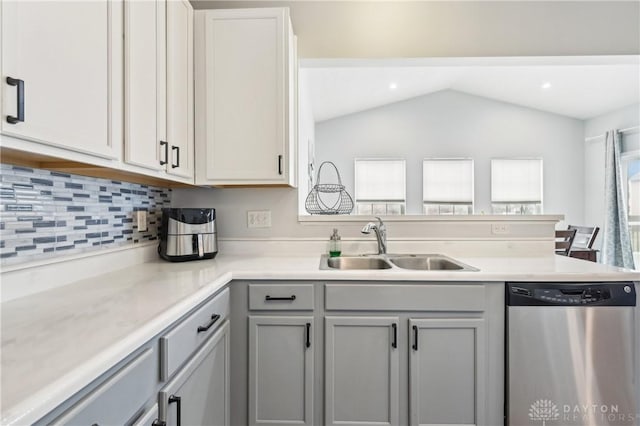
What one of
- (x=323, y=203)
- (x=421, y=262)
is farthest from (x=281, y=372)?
(x=323, y=203)

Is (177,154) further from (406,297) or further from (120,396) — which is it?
(406,297)

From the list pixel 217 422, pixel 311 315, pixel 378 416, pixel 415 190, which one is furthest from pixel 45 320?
pixel 415 190

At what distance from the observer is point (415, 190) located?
21.3 ft

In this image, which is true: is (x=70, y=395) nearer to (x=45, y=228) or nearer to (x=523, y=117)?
(x=45, y=228)

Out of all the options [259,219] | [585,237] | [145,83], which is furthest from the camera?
[585,237]

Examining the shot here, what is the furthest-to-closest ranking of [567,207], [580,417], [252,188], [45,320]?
[567,207] < [252,188] < [580,417] < [45,320]

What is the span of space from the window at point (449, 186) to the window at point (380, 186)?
452 millimetres

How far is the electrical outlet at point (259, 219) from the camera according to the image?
221 cm

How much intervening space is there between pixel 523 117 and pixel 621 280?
19.5 feet

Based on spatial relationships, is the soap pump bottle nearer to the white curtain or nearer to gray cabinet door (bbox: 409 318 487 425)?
gray cabinet door (bbox: 409 318 487 425)

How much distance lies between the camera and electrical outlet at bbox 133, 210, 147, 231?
1784 millimetres

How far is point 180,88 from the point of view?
167 cm

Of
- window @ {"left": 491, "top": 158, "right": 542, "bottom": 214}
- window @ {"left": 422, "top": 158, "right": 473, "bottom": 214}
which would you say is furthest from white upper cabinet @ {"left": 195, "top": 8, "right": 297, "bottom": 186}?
window @ {"left": 491, "top": 158, "right": 542, "bottom": 214}

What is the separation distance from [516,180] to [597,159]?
1.33 meters
